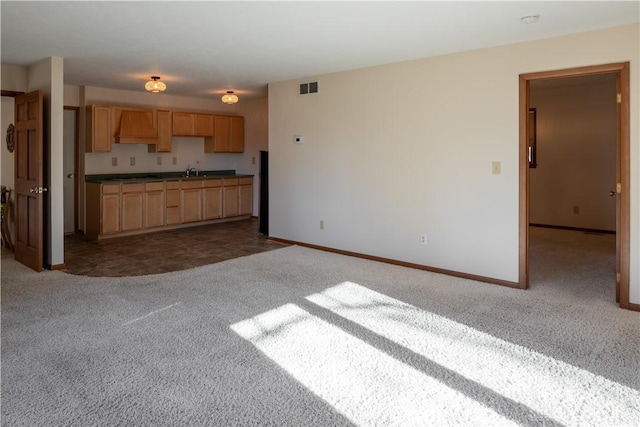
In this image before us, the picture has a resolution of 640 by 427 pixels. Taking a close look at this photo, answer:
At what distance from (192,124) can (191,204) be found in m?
1.44

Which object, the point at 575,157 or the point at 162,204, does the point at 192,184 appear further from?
the point at 575,157

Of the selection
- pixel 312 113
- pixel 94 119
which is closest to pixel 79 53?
pixel 94 119

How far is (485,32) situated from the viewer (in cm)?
388

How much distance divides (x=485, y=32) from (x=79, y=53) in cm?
404

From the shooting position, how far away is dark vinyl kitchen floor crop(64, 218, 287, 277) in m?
5.12

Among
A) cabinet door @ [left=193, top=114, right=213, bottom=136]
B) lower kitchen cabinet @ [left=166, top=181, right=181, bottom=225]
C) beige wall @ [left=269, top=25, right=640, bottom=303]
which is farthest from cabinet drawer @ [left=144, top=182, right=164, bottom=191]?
beige wall @ [left=269, top=25, right=640, bottom=303]

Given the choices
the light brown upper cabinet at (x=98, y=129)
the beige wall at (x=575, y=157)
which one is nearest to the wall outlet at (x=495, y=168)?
the beige wall at (x=575, y=157)

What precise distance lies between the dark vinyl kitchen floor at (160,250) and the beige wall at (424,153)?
3.12 feet

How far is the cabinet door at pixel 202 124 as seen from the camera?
809 centimetres

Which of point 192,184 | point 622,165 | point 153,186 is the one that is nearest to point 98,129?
point 153,186

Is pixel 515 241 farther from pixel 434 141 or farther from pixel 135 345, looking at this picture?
pixel 135 345

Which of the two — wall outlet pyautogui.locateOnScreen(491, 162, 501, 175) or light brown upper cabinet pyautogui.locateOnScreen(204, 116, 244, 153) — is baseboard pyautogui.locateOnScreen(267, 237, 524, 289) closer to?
wall outlet pyautogui.locateOnScreen(491, 162, 501, 175)

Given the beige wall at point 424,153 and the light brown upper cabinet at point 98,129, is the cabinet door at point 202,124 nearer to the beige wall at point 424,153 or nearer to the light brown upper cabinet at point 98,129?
the light brown upper cabinet at point 98,129

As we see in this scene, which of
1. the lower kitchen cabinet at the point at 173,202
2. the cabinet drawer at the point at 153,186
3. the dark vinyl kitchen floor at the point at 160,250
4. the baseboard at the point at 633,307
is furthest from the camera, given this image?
the lower kitchen cabinet at the point at 173,202
